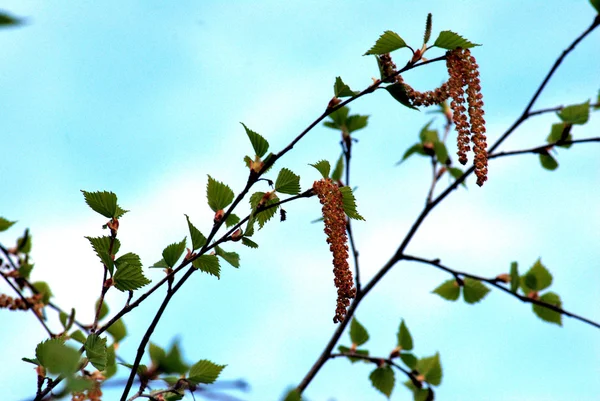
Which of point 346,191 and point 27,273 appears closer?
point 346,191

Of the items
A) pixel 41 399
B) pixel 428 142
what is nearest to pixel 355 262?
pixel 428 142

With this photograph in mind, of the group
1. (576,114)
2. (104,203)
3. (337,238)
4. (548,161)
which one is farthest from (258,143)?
(548,161)

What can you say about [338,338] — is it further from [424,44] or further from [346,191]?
[424,44]

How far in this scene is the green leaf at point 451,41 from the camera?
1.73 meters

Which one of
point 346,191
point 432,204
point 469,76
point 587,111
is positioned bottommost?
point 346,191

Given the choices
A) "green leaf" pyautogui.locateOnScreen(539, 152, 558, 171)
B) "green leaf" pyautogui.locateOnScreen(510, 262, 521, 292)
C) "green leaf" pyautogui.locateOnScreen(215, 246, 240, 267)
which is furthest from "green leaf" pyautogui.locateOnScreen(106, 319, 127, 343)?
"green leaf" pyautogui.locateOnScreen(539, 152, 558, 171)

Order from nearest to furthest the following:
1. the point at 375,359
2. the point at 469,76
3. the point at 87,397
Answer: the point at 87,397, the point at 469,76, the point at 375,359

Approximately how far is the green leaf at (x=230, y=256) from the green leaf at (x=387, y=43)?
0.68m

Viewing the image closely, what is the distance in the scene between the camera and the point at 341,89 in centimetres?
186

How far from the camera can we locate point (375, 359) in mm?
2641

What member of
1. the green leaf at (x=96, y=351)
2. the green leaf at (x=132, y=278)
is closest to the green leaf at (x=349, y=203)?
the green leaf at (x=132, y=278)

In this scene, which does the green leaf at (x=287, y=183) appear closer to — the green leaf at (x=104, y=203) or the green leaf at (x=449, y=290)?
the green leaf at (x=104, y=203)

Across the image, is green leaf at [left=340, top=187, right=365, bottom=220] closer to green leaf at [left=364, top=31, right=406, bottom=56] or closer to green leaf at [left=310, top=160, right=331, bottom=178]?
green leaf at [left=310, top=160, right=331, bottom=178]

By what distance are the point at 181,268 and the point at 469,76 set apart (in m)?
0.97
